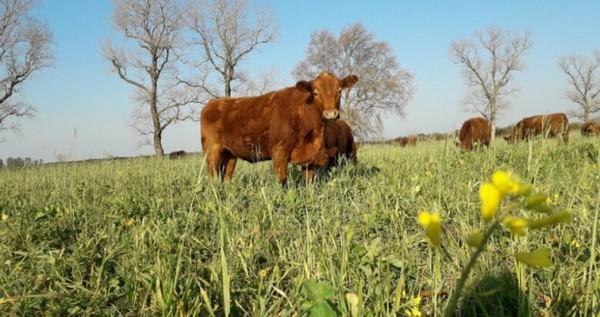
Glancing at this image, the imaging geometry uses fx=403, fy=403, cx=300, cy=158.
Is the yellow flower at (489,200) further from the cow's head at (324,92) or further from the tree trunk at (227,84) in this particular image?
the tree trunk at (227,84)

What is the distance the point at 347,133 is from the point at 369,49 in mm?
36148

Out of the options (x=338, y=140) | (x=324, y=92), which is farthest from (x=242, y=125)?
(x=338, y=140)

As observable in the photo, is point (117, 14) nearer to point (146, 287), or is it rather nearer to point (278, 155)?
point (278, 155)

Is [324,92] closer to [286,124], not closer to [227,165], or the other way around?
[286,124]

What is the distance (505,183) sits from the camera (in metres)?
0.40

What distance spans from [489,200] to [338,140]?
9155mm

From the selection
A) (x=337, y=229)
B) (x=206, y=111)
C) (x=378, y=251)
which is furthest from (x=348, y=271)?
(x=206, y=111)

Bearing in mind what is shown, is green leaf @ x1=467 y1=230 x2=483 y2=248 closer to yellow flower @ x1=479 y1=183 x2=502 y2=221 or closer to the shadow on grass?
yellow flower @ x1=479 y1=183 x2=502 y2=221

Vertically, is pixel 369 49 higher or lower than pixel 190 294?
higher

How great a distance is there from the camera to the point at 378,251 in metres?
1.97

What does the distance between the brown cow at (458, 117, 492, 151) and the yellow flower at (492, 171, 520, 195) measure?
13.8 meters

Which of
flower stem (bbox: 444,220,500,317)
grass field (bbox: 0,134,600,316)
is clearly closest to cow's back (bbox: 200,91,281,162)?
grass field (bbox: 0,134,600,316)

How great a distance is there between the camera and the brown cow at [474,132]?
1340 cm

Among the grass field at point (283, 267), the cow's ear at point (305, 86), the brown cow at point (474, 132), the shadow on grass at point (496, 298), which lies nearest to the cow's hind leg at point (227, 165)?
the cow's ear at point (305, 86)
